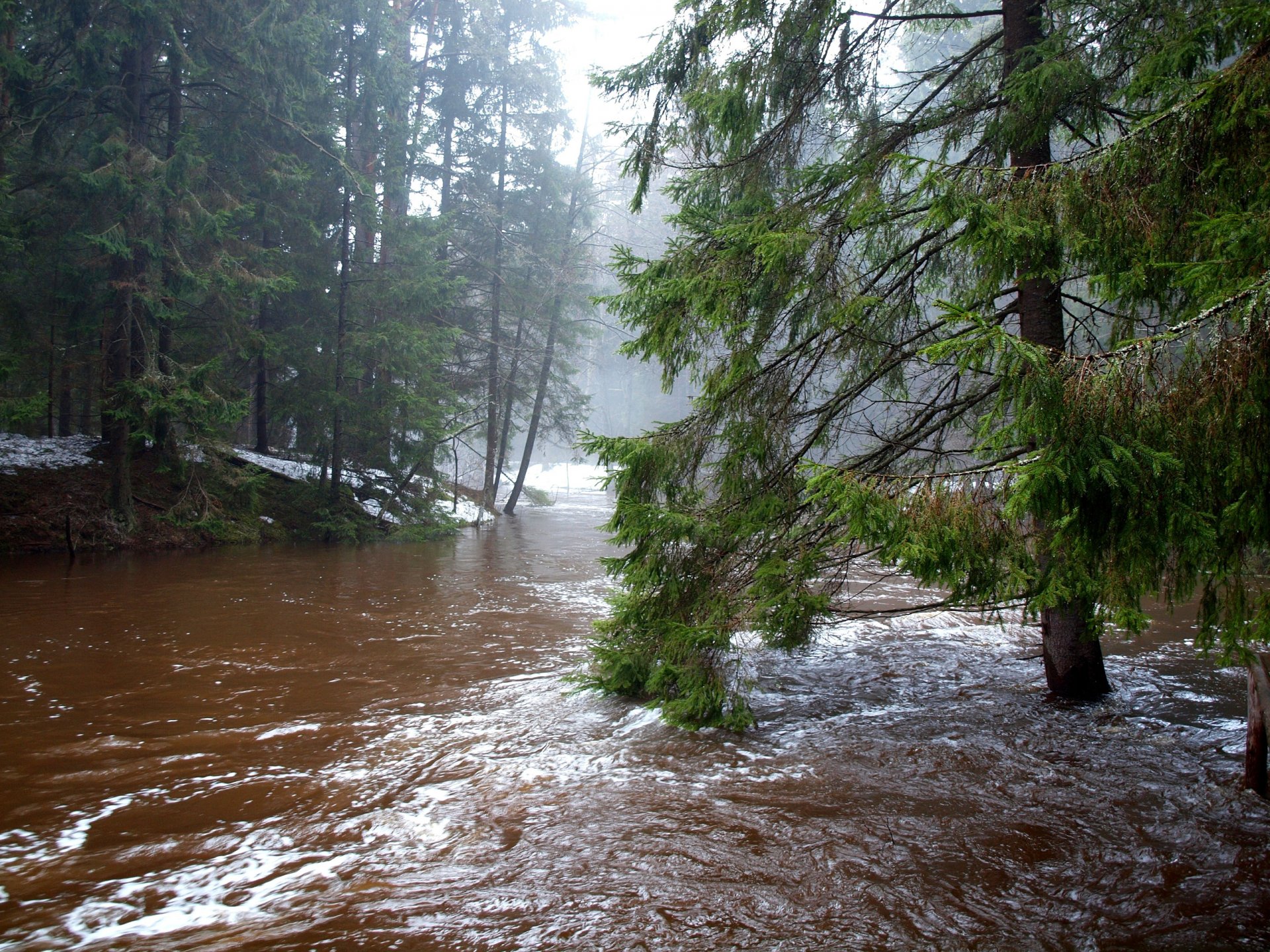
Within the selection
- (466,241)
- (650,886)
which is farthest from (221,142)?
(650,886)

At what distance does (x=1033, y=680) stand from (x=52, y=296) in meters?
17.9

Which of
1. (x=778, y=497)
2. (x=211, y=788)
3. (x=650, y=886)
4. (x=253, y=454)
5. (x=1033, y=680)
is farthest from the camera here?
(x=253, y=454)

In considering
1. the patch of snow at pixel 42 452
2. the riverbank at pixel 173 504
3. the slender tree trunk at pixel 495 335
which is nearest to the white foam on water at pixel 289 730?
the riverbank at pixel 173 504

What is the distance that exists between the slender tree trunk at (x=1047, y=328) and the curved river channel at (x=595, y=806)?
0.81 feet

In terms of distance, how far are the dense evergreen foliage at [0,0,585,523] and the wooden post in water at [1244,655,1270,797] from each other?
14.8 metres

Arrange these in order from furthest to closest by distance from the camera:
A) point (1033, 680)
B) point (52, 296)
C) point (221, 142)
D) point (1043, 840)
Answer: point (221, 142)
point (52, 296)
point (1033, 680)
point (1043, 840)

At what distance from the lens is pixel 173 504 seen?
49.6 ft

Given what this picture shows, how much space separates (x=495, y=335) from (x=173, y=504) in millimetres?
12077

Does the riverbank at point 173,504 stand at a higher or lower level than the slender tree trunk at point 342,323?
lower

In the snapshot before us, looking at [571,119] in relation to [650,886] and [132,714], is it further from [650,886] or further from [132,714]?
[650,886]

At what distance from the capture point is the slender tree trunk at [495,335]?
2444cm

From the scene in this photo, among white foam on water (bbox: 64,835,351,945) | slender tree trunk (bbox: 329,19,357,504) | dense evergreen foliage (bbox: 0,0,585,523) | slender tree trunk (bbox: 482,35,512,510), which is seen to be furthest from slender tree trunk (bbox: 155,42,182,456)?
white foam on water (bbox: 64,835,351,945)

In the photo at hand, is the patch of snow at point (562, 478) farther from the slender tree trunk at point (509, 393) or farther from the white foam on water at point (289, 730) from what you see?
the white foam on water at point (289, 730)

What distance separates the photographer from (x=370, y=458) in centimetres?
1916
